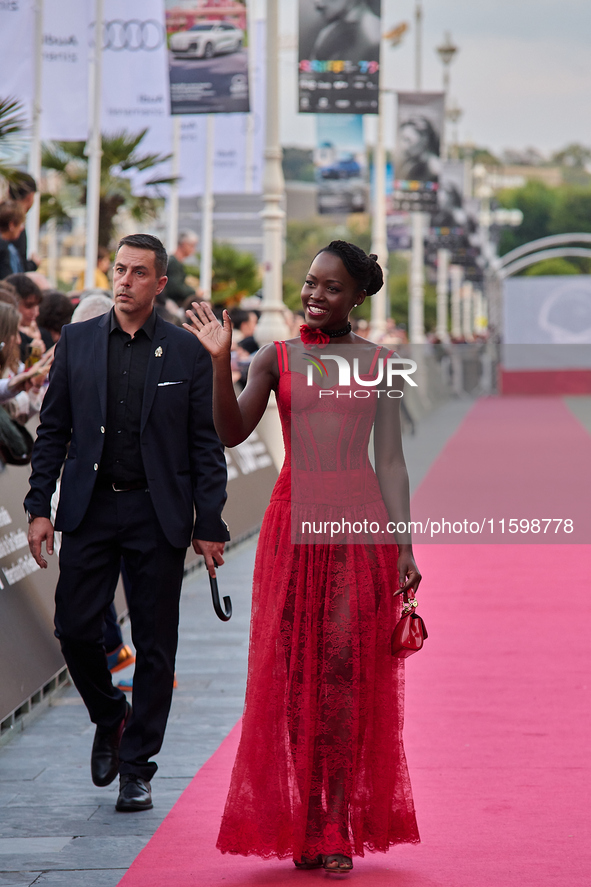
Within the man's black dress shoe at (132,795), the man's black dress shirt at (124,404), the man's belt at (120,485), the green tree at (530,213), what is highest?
the green tree at (530,213)

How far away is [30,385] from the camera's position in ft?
21.9

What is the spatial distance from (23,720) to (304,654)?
8.22 ft

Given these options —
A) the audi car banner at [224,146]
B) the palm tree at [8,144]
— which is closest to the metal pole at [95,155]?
the audi car banner at [224,146]

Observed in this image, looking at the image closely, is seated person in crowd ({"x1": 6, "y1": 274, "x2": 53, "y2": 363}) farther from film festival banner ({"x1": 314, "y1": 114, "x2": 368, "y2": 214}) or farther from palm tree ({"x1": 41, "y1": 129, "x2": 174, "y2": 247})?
film festival banner ({"x1": 314, "y1": 114, "x2": 368, "y2": 214})

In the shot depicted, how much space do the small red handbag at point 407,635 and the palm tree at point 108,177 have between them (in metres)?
14.0

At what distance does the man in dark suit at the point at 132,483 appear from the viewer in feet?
16.2

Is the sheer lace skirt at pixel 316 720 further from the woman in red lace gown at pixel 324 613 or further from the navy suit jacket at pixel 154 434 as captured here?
the navy suit jacket at pixel 154 434

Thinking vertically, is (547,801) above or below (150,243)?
below

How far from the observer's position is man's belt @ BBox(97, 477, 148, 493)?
4.97 metres

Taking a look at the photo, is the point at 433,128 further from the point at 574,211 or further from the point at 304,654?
the point at 574,211

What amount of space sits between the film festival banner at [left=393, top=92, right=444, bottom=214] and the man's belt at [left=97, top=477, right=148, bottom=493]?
21715 millimetres

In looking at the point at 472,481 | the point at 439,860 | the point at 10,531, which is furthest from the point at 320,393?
the point at 472,481

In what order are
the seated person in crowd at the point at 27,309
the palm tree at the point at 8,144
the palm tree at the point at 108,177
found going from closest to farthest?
1. the seated person in crowd at the point at 27,309
2. the palm tree at the point at 8,144
3. the palm tree at the point at 108,177

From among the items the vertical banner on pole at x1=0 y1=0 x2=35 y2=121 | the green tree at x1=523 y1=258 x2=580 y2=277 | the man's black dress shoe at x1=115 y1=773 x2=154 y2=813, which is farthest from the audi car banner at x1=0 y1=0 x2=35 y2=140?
the green tree at x1=523 y1=258 x2=580 y2=277
